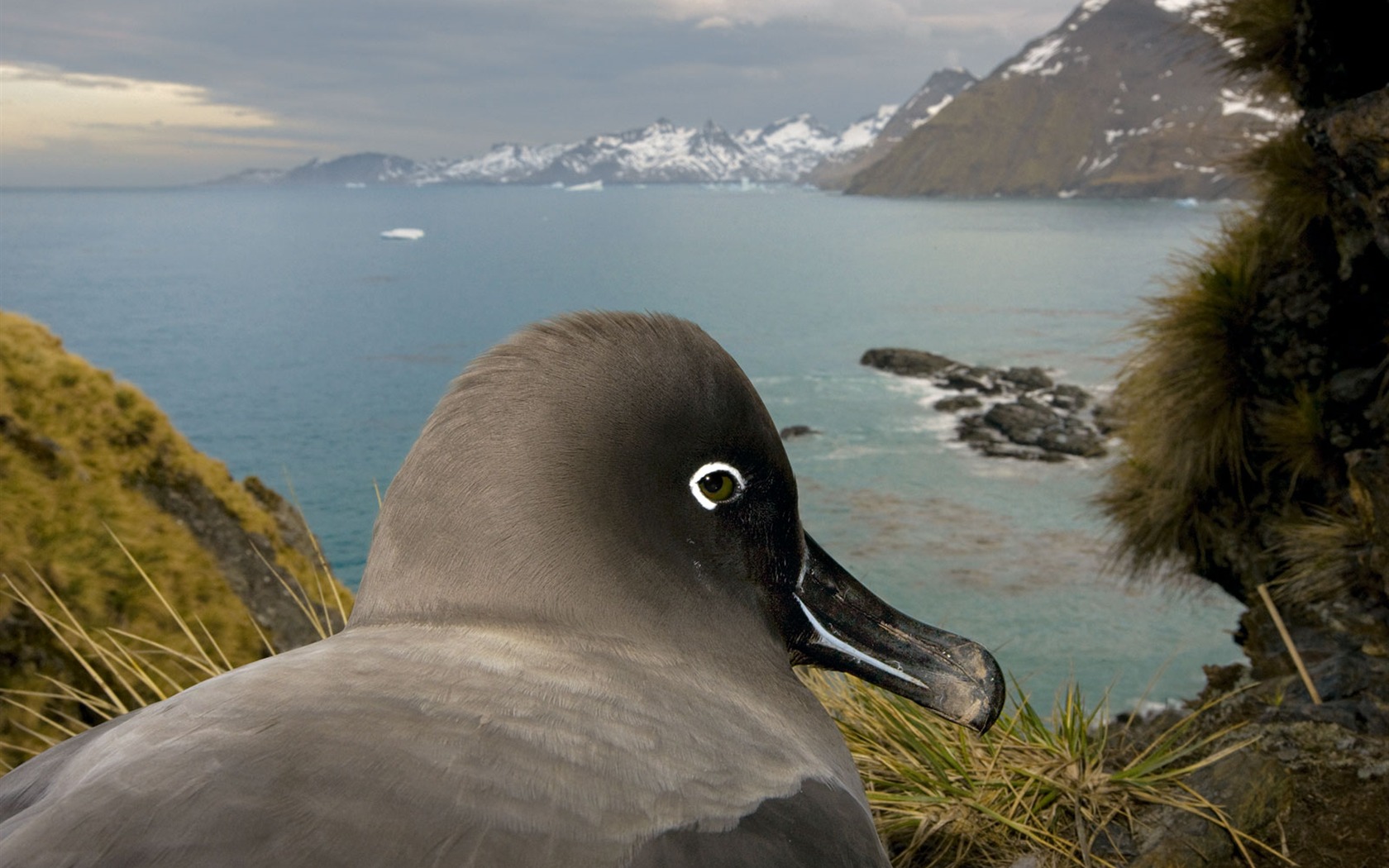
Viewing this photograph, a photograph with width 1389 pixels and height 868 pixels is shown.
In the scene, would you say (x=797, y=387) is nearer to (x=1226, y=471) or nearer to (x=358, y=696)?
(x=1226, y=471)

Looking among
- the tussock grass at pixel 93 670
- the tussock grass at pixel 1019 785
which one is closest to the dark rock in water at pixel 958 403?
the tussock grass at pixel 1019 785

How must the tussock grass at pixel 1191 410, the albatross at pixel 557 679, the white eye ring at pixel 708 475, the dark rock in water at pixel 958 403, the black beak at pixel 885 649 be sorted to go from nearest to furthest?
the albatross at pixel 557 679 → the white eye ring at pixel 708 475 → the black beak at pixel 885 649 → the tussock grass at pixel 1191 410 → the dark rock in water at pixel 958 403

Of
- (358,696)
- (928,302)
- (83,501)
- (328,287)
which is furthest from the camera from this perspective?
(328,287)

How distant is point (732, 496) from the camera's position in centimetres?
223

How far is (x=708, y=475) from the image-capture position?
218cm

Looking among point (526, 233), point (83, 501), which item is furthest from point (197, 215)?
point (83, 501)

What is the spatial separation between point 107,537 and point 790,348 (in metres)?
29.5

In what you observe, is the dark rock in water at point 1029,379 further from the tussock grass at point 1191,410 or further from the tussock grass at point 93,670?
the tussock grass at point 93,670

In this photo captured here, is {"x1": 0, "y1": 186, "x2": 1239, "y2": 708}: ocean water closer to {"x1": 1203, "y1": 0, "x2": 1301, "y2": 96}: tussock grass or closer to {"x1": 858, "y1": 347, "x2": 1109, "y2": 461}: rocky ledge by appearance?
{"x1": 858, "y1": 347, "x2": 1109, "y2": 461}: rocky ledge

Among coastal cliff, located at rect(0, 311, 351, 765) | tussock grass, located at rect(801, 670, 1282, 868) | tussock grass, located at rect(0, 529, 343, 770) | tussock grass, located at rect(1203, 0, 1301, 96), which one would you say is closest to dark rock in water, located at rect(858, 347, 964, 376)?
tussock grass, located at rect(1203, 0, 1301, 96)

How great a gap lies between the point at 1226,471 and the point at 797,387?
20.8 metres

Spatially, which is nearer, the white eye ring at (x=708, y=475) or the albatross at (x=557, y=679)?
the albatross at (x=557, y=679)

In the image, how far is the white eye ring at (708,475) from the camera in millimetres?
2154

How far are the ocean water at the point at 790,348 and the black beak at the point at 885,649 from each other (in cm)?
86
